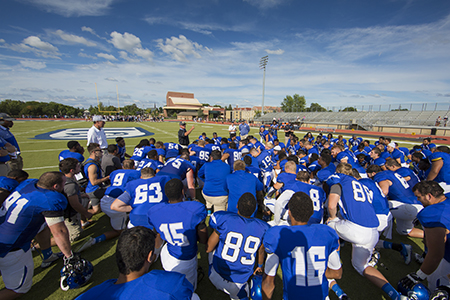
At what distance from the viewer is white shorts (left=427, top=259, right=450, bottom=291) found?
275 centimetres

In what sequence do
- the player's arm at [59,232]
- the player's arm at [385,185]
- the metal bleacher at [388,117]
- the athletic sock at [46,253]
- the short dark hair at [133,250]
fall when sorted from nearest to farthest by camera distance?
the short dark hair at [133,250]
the player's arm at [59,232]
the athletic sock at [46,253]
the player's arm at [385,185]
the metal bleacher at [388,117]

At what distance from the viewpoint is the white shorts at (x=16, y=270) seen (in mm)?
2770

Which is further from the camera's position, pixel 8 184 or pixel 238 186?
pixel 238 186

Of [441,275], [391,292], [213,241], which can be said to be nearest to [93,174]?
[213,241]

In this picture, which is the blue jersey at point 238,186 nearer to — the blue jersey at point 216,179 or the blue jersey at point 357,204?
the blue jersey at point 216,179

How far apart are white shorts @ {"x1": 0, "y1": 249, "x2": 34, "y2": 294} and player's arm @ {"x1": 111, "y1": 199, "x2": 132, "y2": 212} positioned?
128cm

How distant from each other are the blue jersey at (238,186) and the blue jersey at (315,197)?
0.81 meters

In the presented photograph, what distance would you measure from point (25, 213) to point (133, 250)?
2.52 m

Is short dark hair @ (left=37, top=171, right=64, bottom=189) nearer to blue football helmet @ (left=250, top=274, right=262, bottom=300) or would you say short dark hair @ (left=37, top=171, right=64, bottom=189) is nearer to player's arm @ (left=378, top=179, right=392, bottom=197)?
blue football helmet @ (left=250, top=274, right=262, bottom=300)

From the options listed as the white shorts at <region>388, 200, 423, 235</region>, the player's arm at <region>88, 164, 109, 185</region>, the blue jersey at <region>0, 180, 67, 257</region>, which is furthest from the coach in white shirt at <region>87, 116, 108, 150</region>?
the white shorts at <region>388, 200, 423, 235</region>

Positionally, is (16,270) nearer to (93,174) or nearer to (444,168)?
(93,174)

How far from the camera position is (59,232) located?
305cm

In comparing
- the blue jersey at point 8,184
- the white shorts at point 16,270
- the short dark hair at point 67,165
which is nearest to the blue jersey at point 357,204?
the white shorts at point 16,270

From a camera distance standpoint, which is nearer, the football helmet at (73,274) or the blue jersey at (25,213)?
the blue jersey at (25,213)
